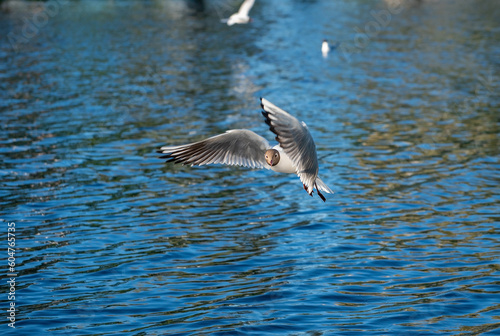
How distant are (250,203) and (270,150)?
16.9ft

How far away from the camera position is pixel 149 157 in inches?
739

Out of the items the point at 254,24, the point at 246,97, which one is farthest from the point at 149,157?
the point at 254,24

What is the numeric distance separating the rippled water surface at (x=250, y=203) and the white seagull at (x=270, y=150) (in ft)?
5.72

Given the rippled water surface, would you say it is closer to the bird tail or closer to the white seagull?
the bird tail

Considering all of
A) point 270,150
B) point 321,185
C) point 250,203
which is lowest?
point 250,203

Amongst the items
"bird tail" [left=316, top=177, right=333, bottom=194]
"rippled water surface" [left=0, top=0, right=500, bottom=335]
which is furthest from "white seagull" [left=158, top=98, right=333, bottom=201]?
"rippled water surface" [left=0, top=0, right=500, bottom=335]

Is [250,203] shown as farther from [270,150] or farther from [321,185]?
[270,150]

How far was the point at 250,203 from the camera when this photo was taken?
1521 cm

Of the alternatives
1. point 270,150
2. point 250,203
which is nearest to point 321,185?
point 270,150

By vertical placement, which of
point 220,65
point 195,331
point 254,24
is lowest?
point 254,24

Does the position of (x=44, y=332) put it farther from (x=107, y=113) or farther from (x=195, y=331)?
(x=107, y=113)

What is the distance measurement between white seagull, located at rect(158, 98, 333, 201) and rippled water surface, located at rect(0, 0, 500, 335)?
5.72 ft

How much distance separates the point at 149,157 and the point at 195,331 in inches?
392

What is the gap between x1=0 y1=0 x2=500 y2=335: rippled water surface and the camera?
1006 centimetres
